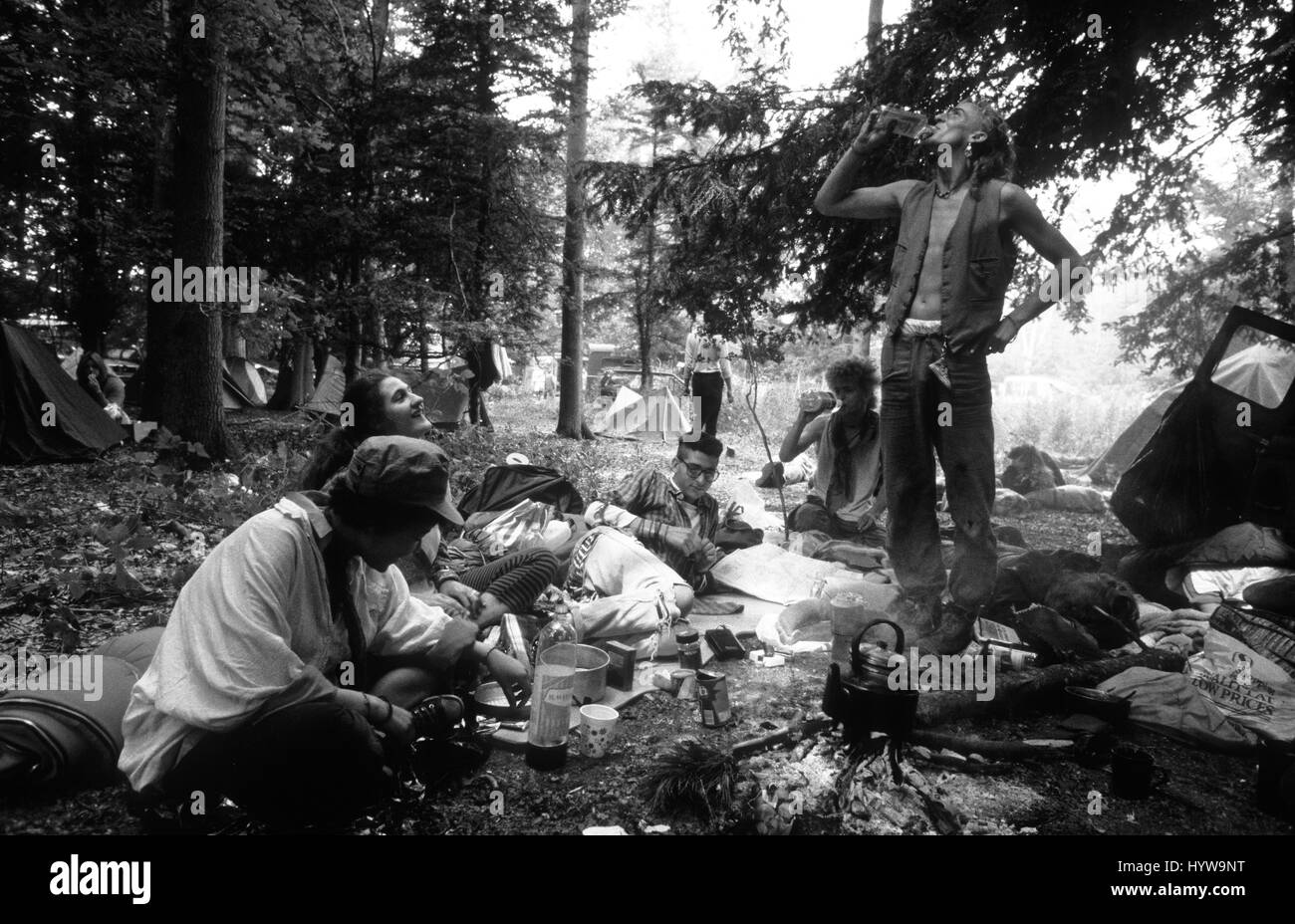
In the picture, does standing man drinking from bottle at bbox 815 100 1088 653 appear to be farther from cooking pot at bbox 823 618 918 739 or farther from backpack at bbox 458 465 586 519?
backpack at bbox 458 465 586 519

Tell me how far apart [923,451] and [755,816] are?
1.99m

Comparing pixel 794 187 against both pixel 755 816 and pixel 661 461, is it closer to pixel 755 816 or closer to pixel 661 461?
pixel 755 816

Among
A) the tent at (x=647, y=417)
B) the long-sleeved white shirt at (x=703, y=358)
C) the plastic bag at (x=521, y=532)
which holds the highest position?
the long-sleeved white shirt at (x=703, y=358)

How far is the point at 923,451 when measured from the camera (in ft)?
11.2

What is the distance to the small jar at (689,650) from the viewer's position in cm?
333

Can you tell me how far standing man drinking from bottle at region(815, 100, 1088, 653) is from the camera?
125 inches

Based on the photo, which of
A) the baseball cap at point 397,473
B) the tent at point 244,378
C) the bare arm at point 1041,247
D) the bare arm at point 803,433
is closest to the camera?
the baseball cap at point 397,473

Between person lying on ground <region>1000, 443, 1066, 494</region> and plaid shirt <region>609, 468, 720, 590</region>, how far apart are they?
206 inches

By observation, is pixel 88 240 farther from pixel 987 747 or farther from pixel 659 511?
pixel 987 747

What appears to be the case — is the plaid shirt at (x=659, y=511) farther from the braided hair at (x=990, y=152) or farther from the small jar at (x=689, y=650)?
the braided hair at (x=990, y=152)

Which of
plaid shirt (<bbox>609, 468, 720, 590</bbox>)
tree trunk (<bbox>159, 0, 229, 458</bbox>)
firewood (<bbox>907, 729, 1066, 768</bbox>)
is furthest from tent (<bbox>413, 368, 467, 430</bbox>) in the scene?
firewood (<bbox>907, 729, 1066, 768</bbox>)

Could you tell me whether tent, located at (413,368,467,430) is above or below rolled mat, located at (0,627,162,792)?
above

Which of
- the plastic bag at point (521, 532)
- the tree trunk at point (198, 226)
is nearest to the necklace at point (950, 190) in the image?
the plastic bag at point (521, 532)
